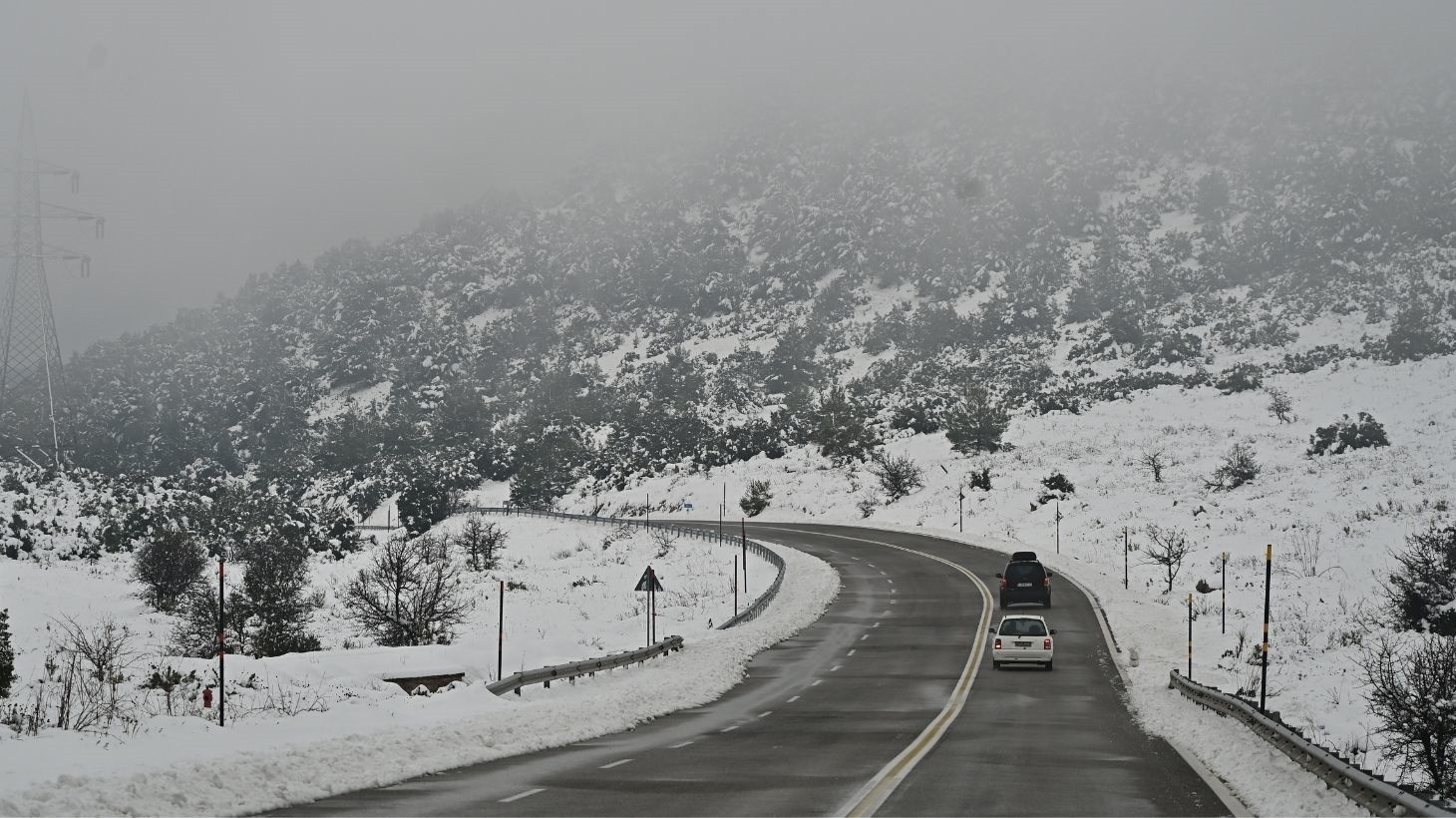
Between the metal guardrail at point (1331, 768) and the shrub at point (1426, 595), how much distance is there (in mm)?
16725

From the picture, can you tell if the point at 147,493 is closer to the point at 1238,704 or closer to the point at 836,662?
the point at 836,662

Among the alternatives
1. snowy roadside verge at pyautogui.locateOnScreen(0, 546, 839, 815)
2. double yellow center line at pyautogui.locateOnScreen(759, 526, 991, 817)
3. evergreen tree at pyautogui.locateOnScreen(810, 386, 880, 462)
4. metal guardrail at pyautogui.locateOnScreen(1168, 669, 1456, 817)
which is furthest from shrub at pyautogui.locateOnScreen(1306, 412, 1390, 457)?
metal guardrail at pyautogui.locateOnScreen(1168, 669, 1456, 817)

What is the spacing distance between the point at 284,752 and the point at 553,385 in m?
185

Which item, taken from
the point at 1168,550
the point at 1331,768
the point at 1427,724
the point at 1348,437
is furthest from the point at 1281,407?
the point at 1331,768

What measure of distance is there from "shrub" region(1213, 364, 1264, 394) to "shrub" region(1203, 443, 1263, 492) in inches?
1554

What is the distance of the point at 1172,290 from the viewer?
171375 millimetres

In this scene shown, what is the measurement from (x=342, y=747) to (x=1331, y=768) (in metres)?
11.0

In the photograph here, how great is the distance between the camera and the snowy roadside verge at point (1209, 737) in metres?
13.5

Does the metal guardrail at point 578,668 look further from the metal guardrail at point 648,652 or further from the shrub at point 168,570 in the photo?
the shrub at point 168,570

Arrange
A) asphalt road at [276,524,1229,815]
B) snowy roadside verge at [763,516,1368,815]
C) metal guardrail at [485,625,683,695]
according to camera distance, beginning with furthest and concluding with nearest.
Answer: metal guardrail at [485,625,683,695] < snowy roadside verge at [763,516,1368,815] < asphalt road at [276,524,1229,815]

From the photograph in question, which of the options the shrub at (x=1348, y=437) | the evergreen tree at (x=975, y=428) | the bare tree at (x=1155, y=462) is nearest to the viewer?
the shrub at (x=1348, y=437)

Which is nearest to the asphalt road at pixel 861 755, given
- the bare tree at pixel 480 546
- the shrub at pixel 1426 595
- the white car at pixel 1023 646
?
the white car at pixel 1023 646

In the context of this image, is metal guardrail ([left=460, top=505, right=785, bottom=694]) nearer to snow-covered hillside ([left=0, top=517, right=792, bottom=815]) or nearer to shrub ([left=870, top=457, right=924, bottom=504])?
snow-covered hillside ([left=0, top=517, right=792, bottom=815])

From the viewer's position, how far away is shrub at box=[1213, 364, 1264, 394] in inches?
4545
